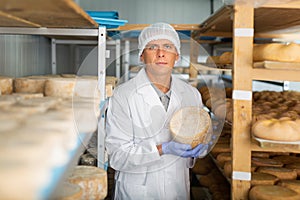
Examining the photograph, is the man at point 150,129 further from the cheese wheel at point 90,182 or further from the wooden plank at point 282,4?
the wooden plank at point 282,4

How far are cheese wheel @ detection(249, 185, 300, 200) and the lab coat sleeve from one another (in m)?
0.50

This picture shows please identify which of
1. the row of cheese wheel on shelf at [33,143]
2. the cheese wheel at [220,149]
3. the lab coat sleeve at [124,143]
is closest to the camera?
the row of cheese wheel on shelf at [33,143]

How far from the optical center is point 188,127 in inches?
74.0

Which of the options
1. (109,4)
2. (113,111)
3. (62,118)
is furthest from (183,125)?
(109,4)

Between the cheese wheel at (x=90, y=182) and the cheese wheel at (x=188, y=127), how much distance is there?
1.56 feet

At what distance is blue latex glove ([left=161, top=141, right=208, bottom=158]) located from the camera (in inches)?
74.0

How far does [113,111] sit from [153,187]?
460 mm

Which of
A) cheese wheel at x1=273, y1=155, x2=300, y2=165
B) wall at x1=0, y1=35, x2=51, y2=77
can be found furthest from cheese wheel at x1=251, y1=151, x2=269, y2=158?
wall at x1=0, y1=35, x2=51, y2=77

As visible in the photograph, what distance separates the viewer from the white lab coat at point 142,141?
1.97m

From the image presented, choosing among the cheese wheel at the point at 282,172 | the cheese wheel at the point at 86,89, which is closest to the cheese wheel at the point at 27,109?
the cheese wheel at the point at 86,89

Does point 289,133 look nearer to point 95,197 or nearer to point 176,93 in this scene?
point 176,93

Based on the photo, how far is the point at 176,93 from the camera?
6.89 ft

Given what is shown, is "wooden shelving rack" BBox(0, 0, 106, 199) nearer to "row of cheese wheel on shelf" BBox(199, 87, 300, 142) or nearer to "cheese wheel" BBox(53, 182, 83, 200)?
"cheese wheel" BBox(53, 182, 83, 200)

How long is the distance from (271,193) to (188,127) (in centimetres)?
49
